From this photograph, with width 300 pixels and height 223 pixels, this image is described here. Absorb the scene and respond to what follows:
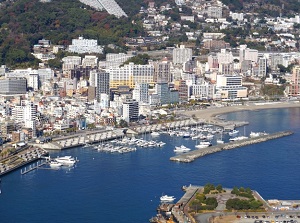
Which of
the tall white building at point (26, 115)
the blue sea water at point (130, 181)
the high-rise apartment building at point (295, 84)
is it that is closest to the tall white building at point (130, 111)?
the blue sea water at point (130, 181)

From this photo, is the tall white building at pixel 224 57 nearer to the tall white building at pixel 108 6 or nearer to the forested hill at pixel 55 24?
the forested hill at pixel 55 24

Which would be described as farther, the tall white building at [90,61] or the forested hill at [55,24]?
the forested hill at [55,24]

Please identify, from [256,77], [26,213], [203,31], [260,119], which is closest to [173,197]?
[26,213]

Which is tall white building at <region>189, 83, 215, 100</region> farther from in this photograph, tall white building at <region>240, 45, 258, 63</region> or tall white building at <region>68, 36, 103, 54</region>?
tall white building at <region>68, 36, 103, 54</region>

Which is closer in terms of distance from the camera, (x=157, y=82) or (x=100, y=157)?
(x=100, y=157)

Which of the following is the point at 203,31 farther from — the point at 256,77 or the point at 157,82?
the point at 157,82

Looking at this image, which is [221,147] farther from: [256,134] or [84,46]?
[84,46]
